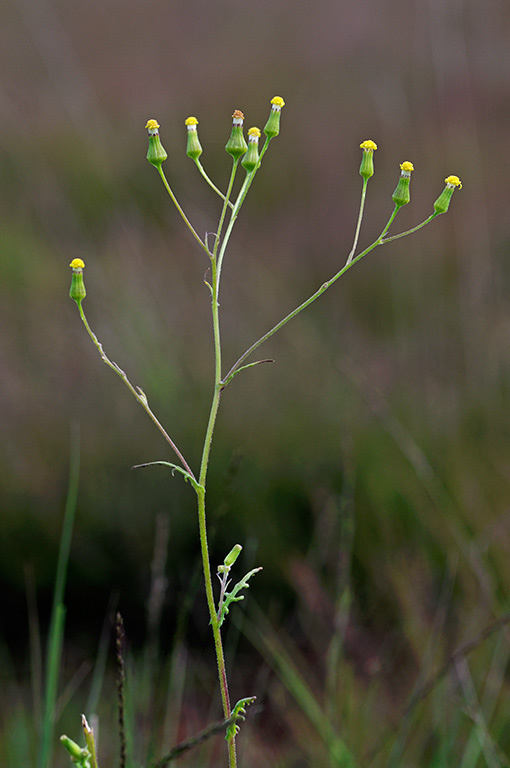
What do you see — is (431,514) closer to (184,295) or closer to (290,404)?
(290,404)

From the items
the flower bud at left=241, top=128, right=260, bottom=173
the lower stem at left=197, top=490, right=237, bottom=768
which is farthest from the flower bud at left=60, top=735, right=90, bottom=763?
the flower bud at left=241, top=128, right=260, bottom=173

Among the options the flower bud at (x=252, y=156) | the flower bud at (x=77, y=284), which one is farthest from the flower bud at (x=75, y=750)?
the flower bud at (x=252, y=156)

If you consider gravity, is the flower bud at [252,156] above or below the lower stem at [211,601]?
above

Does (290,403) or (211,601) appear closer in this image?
(211,601)

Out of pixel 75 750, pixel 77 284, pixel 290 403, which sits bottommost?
pixel 290 403

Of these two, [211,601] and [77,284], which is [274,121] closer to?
[77,284]

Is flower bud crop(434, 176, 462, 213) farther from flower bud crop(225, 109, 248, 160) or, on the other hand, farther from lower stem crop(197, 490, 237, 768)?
lower stem crop(197, 490, 237, 768)

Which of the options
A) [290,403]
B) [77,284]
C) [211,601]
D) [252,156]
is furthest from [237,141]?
[290,403]

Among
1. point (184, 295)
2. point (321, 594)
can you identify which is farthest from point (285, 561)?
point (184, 295)

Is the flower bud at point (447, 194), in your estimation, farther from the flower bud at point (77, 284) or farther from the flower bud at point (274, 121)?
the flower bud at point (77, 284)
